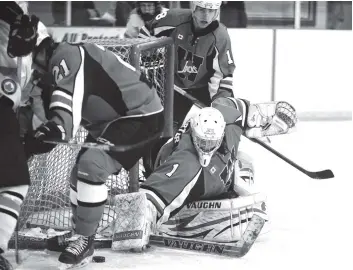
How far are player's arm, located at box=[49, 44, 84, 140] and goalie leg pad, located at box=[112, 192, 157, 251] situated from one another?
1.74 ft

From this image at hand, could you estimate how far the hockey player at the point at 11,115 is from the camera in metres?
3.23

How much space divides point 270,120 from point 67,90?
4.18ft

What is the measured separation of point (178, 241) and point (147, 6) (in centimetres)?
206

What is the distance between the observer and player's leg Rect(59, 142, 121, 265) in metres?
3.42

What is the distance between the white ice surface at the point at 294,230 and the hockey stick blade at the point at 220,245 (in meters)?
0.03

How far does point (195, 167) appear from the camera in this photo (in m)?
3.87

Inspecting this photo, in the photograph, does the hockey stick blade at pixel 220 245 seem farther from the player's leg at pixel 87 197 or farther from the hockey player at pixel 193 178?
the player's leg at pixel 87 197

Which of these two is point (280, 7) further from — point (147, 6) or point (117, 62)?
point (117, 62)

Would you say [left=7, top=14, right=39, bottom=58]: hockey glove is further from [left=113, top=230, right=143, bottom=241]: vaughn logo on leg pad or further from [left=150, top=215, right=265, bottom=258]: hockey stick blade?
[left=150, top=215, right=265, bottom=258]: hockey stick blade

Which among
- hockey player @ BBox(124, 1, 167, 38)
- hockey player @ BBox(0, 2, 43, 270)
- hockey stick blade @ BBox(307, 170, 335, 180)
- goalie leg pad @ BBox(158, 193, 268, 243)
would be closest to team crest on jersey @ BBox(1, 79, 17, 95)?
hockey player @ BBox(0, 2, 43, 270)

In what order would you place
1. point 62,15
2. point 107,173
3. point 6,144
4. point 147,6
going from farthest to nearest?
point 62,15 → point 147,6 → point 107,173 → point 6,144

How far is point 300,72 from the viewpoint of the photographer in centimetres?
754

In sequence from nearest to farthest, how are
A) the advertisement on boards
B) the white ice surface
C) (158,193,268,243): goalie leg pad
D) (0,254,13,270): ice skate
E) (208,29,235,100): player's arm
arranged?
1. (0,254,13,270): ice skate
2. the white ice surface
3. (158,193,268,243): goalie leg pad
4. (208,29,235,100): player's arm
5. the advertisement on boards

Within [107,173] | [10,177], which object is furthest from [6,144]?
[107,173]
